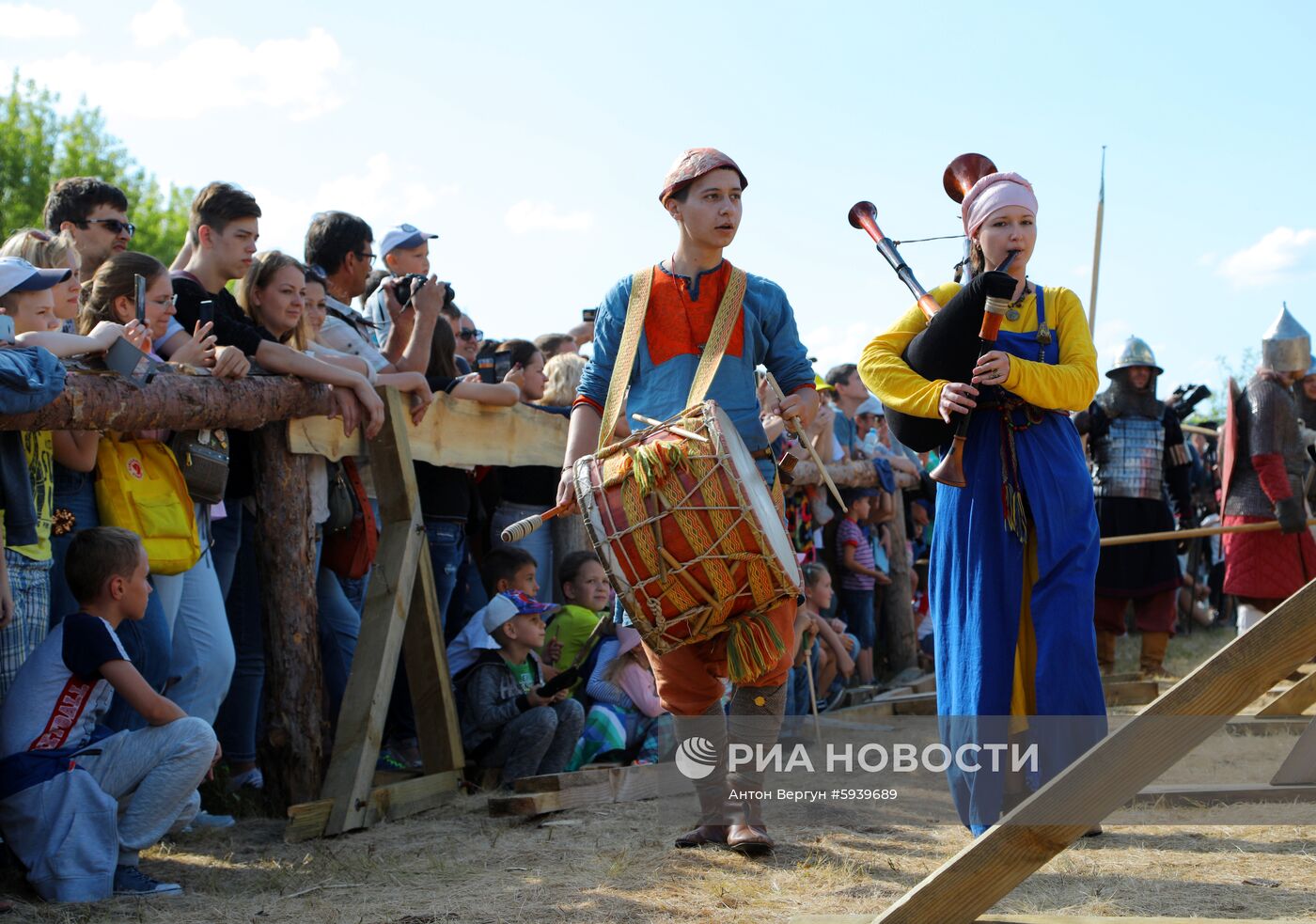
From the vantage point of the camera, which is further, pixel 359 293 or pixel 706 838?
pixel 359 293

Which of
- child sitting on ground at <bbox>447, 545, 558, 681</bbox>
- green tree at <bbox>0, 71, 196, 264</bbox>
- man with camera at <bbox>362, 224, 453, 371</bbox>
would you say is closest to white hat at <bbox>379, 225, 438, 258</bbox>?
man with camera at <bbox>362, 224, 453, 371</bbox>

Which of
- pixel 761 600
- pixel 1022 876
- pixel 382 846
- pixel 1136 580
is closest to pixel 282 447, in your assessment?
pixel 382 846

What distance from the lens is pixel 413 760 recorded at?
616 cm

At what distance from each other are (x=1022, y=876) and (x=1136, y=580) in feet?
24.1

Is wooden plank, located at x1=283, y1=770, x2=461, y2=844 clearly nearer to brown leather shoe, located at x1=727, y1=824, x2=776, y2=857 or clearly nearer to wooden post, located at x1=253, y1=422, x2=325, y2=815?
wooden post, located at x1=253, y1=422, x2=325, y2=815

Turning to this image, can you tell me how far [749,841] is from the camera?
4207 millimetres

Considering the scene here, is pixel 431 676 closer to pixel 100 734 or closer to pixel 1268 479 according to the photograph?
pixel 100 734

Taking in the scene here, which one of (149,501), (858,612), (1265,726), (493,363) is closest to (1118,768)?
(149,501)

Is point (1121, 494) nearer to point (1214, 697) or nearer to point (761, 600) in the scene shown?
point (761, 600)

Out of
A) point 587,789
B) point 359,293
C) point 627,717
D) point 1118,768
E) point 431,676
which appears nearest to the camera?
point 1118,768

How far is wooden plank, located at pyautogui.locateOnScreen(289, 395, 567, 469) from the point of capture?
5324mm

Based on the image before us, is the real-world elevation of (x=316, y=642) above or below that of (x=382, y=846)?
above

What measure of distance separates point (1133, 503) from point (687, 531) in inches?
264

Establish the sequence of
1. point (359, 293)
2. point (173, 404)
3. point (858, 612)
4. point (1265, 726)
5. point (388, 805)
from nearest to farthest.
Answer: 1. point (173, 404)
2. point (388, 805)
3. point (359, 293)
4. point (1265, 726)
5. point (858, 612)
